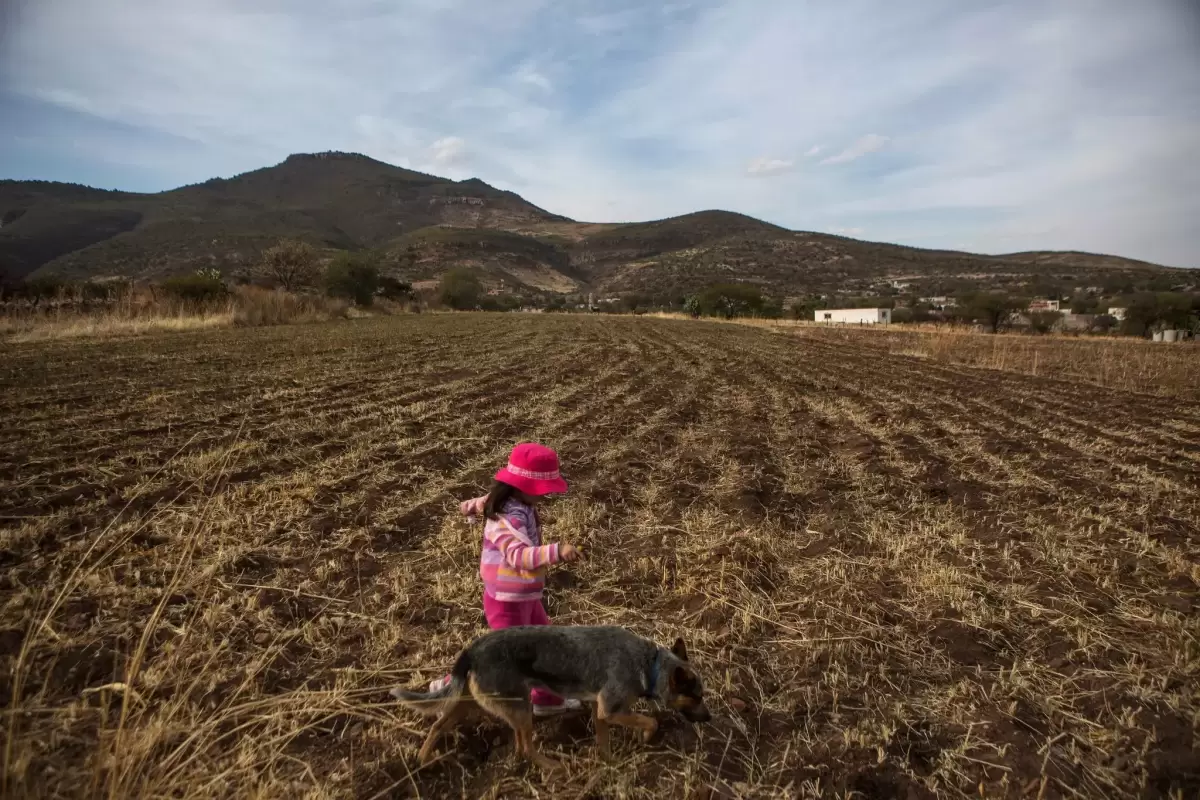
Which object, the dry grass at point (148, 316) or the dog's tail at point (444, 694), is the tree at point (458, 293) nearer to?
the dry grass at point (148, 316)

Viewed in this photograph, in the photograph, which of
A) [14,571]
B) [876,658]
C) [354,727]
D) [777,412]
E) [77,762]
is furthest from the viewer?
[777,412]

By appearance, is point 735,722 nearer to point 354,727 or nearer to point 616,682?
point 616,682

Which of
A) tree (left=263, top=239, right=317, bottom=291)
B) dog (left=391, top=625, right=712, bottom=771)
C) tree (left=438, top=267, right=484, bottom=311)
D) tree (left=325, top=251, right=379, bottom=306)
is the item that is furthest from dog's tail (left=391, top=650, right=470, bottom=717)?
tree (left=438, top=267, right=484, bottom=311)

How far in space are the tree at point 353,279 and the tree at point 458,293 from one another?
14766 mm

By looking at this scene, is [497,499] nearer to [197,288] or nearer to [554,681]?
[554,681]

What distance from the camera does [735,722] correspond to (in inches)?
106

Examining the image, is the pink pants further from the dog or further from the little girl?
the dog

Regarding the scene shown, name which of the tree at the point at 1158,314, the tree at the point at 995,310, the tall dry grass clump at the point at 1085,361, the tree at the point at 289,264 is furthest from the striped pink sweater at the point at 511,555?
the tree at the point at 995,310

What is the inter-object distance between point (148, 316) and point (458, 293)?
43.8 metres

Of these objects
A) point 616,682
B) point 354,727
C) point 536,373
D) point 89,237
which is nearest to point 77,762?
point 354,727

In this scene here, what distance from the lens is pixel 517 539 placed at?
275 centimetres

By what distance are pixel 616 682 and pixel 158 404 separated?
27.5 ft

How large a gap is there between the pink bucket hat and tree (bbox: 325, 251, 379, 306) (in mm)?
43421

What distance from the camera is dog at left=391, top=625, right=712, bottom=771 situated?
2.32 metres
